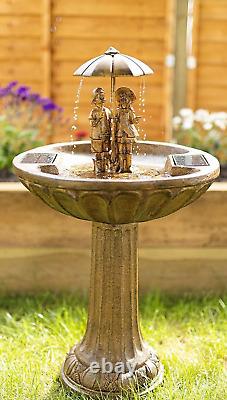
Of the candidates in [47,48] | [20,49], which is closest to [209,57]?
[47,48]

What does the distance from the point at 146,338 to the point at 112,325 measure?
0.56m

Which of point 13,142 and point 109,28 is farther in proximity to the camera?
point 109,28

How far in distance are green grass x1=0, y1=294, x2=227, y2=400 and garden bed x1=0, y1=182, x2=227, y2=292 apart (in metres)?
0.09

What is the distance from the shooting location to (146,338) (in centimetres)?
308

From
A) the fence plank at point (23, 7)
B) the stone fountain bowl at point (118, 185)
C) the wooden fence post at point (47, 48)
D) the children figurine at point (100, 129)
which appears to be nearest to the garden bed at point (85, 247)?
the stone fountain bowl at point (118, 185)

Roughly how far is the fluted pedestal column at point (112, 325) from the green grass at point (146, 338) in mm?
88

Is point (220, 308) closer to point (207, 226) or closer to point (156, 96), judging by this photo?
point (207, 226)

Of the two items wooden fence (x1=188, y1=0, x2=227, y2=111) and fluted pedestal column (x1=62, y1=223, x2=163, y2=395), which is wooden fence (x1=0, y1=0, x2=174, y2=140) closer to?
wooden fence (x1=188, y1=0, x2=227, y2=111)

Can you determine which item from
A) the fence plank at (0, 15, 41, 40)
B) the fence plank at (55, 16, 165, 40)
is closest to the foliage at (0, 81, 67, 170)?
the fence plank at (0, 15, 41, 40)

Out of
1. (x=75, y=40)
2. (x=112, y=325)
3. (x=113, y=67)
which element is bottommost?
(x=112, y=325)

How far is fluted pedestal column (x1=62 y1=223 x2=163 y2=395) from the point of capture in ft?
8.25

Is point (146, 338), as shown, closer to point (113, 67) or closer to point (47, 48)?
point (113, 67)

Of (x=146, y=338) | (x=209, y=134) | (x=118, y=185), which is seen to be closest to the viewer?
(x=118, y=185)

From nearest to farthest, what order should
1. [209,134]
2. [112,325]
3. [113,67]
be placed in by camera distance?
→ [113,67] → [112,325] → [209,134]
